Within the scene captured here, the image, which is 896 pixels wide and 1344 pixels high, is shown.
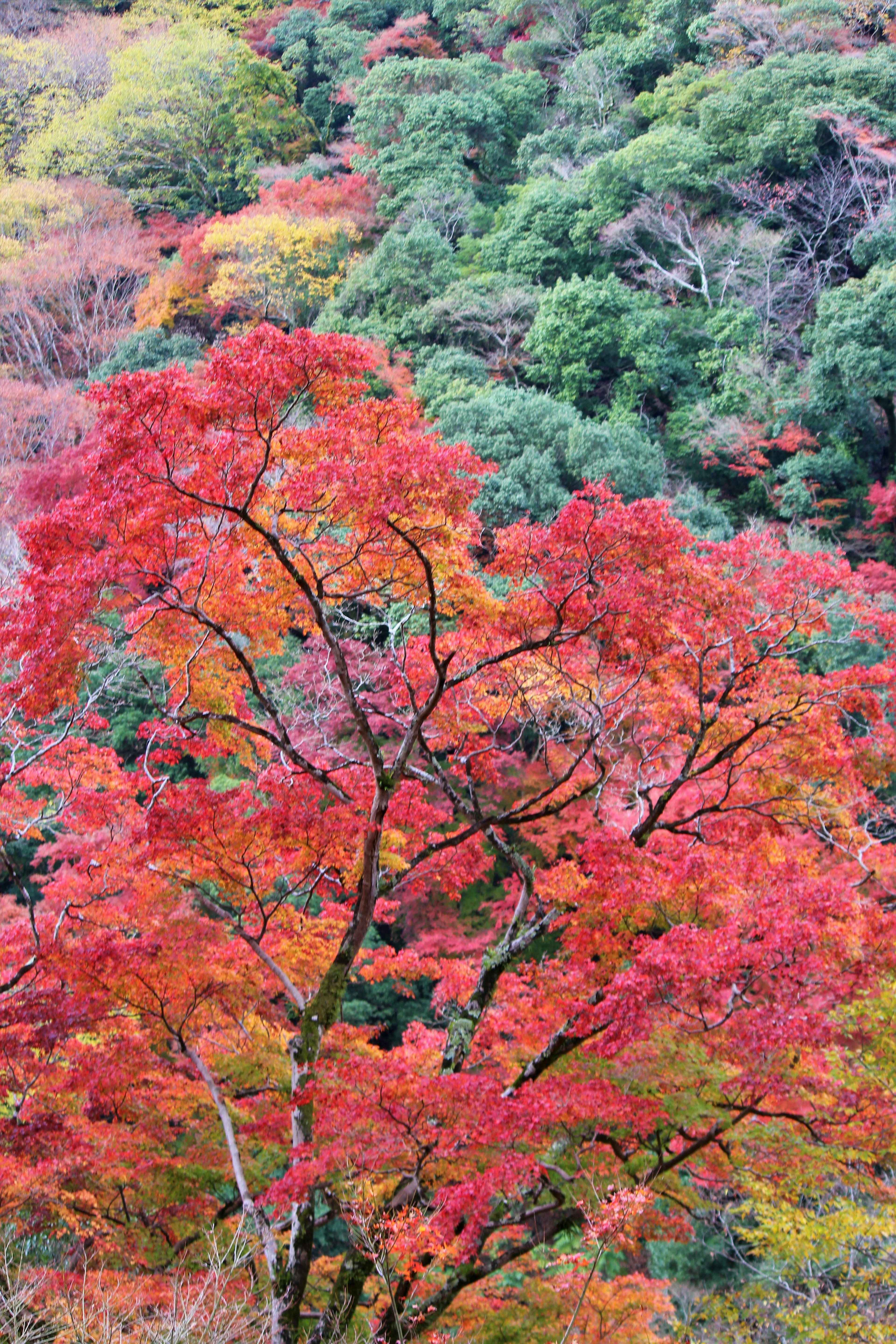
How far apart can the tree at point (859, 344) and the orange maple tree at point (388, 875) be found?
36.1 ft

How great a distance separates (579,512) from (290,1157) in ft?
14.5

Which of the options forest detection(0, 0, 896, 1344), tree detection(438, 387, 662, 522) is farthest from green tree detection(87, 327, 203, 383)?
forest detection(0, 0, 896, 1344)

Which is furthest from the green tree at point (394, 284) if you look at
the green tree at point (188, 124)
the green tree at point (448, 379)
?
the green tree at point (188, 124)

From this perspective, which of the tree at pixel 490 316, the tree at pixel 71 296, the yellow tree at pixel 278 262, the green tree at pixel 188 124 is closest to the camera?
Answer: the tree at pixel 490 316

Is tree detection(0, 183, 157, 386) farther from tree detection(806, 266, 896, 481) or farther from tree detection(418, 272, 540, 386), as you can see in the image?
tree detection(806, 266, 896, 481)

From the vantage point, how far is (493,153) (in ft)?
86.3

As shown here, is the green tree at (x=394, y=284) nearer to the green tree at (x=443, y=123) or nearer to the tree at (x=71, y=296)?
the green tree at (x=443, y=123)

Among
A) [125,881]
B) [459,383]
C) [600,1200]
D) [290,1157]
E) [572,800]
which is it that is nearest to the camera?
[600,1200]

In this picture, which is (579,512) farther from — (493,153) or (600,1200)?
(493,153)

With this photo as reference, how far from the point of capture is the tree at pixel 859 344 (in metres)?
17.6

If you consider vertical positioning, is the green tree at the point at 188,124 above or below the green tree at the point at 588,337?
above

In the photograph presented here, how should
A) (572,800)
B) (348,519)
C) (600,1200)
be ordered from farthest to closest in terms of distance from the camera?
(572,800), (348,519), (600,1200)

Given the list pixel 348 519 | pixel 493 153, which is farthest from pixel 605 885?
pixel 493 153

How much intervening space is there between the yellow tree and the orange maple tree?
1682 centimetres
